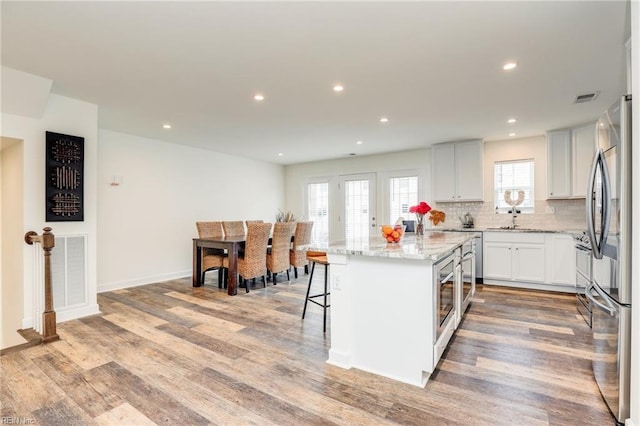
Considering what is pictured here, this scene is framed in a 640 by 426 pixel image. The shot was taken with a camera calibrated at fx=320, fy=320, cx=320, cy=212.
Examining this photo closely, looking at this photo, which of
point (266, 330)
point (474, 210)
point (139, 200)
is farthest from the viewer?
point (474, 210)

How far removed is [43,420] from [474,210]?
597 centimetres

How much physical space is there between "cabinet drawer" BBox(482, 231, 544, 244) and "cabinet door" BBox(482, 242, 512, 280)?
0.08 meters

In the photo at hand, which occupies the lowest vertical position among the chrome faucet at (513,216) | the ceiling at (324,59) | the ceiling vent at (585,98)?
the chrome faucet at (513,216)

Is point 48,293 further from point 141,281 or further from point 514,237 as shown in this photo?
point 514,237

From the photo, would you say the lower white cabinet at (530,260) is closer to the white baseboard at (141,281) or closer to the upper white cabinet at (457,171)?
the upper white cabinet at (457,171)

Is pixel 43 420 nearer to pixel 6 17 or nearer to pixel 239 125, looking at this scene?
pixel 6 17

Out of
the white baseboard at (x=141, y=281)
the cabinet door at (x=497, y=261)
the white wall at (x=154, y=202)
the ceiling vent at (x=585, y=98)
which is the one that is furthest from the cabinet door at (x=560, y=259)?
the white baseboard at (x=141, y=281)

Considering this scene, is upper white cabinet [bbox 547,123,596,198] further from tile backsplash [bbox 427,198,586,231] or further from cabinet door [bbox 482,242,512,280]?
cabinet door [bbox 482,242,512,280]

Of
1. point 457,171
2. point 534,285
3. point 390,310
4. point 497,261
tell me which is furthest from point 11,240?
point 534,285

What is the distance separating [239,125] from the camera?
4.54 metres

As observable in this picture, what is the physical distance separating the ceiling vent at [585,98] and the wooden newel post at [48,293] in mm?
5530

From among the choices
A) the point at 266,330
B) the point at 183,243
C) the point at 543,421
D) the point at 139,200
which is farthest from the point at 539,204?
the point at 139,200

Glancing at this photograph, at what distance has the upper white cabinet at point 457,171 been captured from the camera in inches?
213

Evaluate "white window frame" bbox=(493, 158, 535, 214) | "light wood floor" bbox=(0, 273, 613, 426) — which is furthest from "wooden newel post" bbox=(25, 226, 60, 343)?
"white window frame" bbox=(493, 158, 535, 214)
